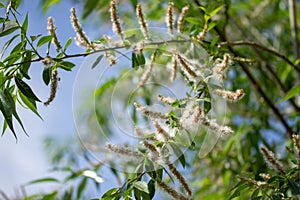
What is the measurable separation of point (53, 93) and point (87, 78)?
0.16 m

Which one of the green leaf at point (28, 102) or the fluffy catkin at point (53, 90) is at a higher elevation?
the green leaf at point (28, 102)

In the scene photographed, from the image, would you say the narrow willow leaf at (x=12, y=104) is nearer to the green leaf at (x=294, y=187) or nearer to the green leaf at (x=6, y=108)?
the green leaf at (x=6, y=108)

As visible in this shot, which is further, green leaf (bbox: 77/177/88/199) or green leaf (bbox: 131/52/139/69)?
green leaf (bbox: 77/177/88/199)

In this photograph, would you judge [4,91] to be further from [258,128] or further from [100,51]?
[258,128]

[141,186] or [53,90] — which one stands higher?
[53,90]

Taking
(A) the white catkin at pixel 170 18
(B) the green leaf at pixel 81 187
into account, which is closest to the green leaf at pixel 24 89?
(A) the white catkin at pixel 170 18

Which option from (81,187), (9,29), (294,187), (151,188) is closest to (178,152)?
(151,188)

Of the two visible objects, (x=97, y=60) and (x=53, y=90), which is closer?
(x=53, y=90)

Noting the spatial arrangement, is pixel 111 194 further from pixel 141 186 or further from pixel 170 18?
pixel 170 18

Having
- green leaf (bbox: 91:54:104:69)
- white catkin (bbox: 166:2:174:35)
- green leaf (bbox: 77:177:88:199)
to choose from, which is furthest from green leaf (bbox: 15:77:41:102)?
green leaf (bbox: 77:177:88:199)

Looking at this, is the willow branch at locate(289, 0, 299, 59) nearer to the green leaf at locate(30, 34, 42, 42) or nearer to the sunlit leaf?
the sunlit leaf

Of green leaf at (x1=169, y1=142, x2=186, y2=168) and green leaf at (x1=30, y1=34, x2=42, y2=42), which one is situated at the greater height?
green leaf at (x1=30, y1=34, x2=42, y2=42)

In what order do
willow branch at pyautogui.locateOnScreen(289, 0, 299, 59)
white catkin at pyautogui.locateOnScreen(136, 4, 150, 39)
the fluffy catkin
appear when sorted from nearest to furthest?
the fluffy catkin
white catkin at pyautogui.locateOnScreen(136, 4, 150, 39)
willow branch at pyautogui.locateOnScreen(289, 0, 299, 59)

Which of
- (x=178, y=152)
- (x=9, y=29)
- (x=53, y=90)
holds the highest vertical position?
(x=9, y=29)
